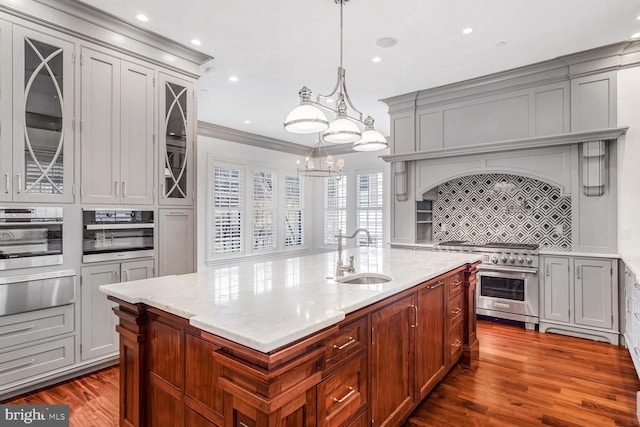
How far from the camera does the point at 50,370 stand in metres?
2.78

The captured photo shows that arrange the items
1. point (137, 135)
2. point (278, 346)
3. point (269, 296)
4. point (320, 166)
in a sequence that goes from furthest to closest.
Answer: point (320, 166)
point (137, 135)
point (269, 296)
point (278, 346)

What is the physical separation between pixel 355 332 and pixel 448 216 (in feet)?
13.4

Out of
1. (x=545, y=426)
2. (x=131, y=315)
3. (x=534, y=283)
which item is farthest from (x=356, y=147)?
(x=534, y=283)

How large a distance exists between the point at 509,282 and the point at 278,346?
13.2 ft

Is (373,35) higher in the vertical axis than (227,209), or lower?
higher

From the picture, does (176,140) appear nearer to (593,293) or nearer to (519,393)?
(519,393)

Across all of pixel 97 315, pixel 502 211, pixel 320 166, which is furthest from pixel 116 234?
pixel 502 211

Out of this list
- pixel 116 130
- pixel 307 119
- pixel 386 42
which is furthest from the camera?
pixel 386 42

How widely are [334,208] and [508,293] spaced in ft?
14.4

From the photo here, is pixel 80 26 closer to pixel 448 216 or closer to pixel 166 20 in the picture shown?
pixel 166 20

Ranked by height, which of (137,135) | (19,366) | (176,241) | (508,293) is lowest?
(19,366)

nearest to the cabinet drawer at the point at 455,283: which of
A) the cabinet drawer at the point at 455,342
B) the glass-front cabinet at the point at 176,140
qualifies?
the cabinet drawer at the point at 455,342

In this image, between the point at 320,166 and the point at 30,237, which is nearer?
the point at 30,237

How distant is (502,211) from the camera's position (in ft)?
15.9
